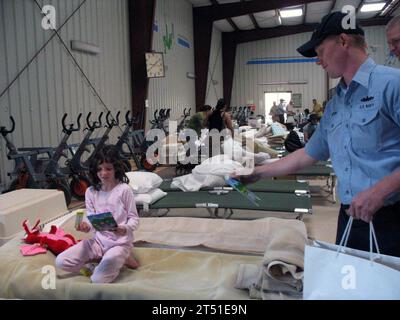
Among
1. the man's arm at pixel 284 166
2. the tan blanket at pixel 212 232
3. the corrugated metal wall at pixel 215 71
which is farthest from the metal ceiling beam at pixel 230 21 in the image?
the man's arm at pixel 284 166

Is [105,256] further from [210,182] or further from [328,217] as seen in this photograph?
[328,217]

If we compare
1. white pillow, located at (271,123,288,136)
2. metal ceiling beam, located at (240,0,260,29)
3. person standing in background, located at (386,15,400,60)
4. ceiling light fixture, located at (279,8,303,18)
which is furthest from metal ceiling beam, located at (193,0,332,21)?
person standing in background, located at (386,15,400,60)

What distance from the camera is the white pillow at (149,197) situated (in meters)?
3.93

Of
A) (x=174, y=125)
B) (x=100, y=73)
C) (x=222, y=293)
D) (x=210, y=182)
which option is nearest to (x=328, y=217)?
(x=210, y=182)

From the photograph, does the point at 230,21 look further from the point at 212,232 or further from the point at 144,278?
the point at 144,278

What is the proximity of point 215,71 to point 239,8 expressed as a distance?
4.59 meters

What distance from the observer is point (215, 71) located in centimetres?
1745

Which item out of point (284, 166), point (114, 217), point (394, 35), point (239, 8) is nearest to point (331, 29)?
point (394, 35)

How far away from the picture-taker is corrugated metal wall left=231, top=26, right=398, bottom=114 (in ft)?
59.3

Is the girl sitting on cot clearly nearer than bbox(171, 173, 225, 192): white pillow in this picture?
Yes

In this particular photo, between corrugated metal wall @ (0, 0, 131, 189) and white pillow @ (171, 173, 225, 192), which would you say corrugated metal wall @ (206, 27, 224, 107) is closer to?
corrugated metal wall @ (0, 0, 131, 189)

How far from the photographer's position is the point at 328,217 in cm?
475

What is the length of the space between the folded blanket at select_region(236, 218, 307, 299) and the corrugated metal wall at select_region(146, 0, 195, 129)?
308 inches

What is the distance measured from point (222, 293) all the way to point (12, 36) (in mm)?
4967
